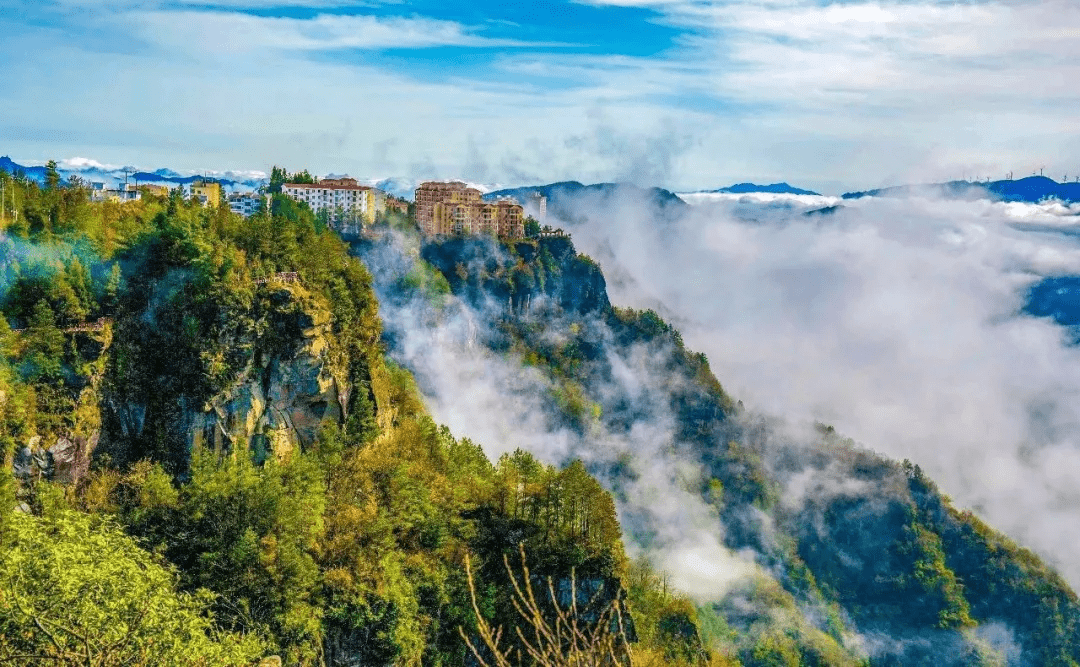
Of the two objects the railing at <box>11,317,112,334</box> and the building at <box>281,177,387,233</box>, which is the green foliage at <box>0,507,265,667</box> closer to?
the railing at <box>11,317,112,334</box>

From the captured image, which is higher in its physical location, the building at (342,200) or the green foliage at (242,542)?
the building at (342,200)

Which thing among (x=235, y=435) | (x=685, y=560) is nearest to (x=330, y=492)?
(x=235, y=435)

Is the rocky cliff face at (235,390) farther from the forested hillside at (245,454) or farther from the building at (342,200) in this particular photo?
the building at (342,200)

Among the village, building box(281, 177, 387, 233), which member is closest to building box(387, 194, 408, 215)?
the village

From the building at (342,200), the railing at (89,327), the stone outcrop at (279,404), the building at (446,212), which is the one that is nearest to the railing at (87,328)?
the railing at (89,327)

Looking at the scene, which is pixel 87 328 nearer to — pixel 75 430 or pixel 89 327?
pixel 89 327
